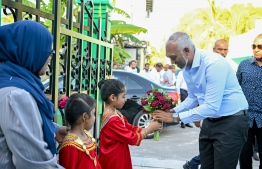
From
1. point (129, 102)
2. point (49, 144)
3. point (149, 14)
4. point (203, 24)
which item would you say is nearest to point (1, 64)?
point (49, 144)

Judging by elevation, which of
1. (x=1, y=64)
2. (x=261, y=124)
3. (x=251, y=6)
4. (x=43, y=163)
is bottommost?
(x=261, y=124)

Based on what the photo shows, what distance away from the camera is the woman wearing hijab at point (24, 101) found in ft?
5.65

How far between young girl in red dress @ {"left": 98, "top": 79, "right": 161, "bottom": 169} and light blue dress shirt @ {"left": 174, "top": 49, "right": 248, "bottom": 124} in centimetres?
49

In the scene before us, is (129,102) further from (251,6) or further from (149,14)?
(149,14)

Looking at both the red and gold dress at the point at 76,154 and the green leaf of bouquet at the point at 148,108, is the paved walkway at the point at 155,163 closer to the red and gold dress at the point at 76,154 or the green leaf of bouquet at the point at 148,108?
the green leaf of bouquet at the point at 148,108

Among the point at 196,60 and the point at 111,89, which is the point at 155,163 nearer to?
the point at 111,89

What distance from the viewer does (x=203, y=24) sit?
3306cm

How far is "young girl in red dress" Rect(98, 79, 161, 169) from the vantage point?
344 cm

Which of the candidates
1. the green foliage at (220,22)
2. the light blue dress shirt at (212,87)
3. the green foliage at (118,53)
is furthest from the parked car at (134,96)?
the green foliage at (220,22)

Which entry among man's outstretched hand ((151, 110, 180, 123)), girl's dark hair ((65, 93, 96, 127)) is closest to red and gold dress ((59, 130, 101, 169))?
girl's dark hair ((65, 93, 96, 127))

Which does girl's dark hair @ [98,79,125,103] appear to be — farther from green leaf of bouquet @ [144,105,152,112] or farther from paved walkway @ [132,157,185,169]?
paved walkway @ [132,157,185,169]

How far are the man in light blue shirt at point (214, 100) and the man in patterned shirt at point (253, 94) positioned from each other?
0.90 m

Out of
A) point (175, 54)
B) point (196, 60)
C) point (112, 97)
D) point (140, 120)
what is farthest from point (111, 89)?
point (140, 120)

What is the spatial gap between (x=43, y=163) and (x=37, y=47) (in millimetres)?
608
